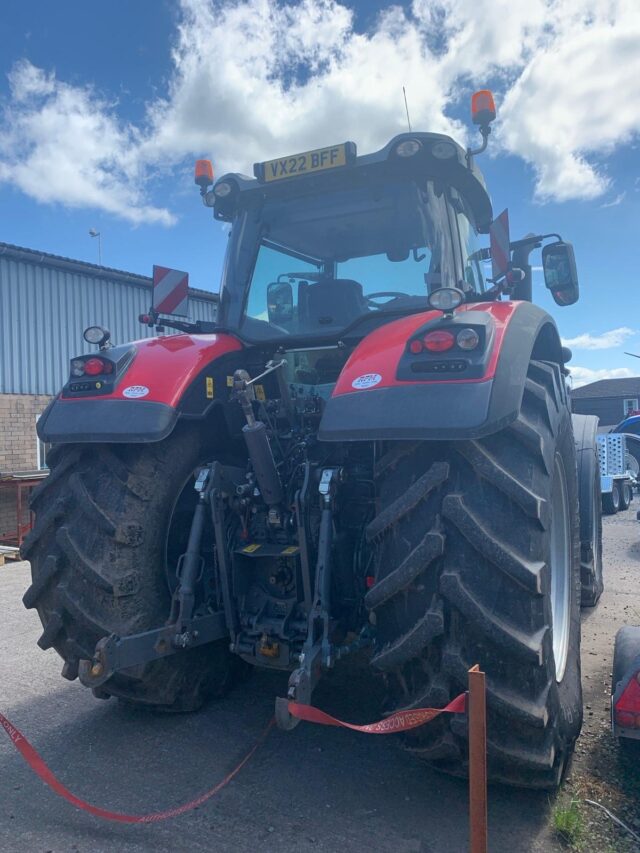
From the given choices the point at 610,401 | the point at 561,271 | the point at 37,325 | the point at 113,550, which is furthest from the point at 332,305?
the point at 610,401

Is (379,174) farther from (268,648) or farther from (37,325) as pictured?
(37,325)

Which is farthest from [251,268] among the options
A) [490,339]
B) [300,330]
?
[490,339]

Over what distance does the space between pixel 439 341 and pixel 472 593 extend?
87cm

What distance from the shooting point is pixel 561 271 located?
3.93 meters

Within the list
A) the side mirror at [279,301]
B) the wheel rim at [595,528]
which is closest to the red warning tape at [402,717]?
the side mirror at [279,301]

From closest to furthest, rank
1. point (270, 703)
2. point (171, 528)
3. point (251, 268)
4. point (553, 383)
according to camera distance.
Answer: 1. point (553, 383)
2. point (171, 528)
3. point (270, 703)
4. point (251, 268)

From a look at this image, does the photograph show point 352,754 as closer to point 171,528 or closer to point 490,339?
point 171,528

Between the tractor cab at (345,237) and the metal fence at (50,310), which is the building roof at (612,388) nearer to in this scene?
the metal fence at (50,310)

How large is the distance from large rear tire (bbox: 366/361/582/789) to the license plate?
5.79ft

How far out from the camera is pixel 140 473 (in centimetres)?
290

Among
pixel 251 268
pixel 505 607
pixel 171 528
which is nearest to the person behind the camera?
pixel 505 607

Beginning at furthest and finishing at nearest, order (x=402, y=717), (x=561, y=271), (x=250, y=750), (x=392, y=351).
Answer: (x=561, y=271) < (x=250, y=750) < (x=392, y=351) < (x=402, y=717)

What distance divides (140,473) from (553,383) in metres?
1.77

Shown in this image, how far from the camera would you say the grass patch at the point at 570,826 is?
2203 mm
